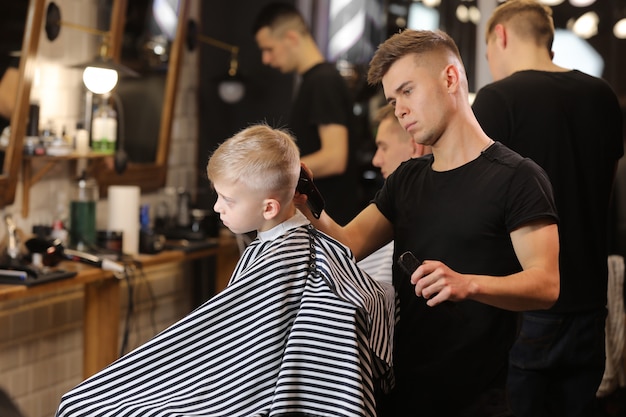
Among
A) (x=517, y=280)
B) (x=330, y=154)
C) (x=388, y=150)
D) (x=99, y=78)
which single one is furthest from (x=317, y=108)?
(x=517, y=280)

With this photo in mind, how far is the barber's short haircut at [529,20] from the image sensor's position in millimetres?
2621

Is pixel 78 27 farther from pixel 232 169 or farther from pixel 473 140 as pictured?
pixel 473 140

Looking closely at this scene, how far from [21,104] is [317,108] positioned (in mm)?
1222

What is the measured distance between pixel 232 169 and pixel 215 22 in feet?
10.5

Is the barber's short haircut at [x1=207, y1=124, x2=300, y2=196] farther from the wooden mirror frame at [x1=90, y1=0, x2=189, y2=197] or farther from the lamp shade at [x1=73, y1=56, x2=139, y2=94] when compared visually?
the wooden mirror frame at [x1=90, y1=0, x2=189, y2=197]

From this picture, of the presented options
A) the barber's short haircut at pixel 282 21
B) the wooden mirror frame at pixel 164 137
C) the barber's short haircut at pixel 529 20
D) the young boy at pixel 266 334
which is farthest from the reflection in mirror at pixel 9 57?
the barber's short haircut at pixel 529 20

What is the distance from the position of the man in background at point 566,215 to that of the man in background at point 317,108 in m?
1.35

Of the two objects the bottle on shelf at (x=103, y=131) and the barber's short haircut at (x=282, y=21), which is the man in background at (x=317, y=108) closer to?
the barber's short haircut at (x=282, y=21)

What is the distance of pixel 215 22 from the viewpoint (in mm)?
4992

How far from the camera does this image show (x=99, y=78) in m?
3.56

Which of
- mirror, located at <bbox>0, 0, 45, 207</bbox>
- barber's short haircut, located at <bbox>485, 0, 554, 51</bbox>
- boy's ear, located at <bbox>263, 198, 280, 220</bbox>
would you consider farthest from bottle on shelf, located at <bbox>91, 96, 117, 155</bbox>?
boy's ear, located at <bbox>263, 198, 280, 220</bbox>

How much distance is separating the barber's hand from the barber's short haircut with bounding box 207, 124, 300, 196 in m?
0.46

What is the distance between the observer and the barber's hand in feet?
5.40

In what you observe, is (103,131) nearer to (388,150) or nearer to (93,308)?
(93,308)
